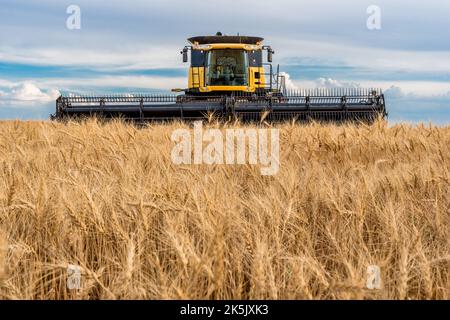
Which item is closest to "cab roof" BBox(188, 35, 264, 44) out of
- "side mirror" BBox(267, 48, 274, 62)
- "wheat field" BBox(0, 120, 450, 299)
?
"side mirror" BBox(267, 48, 274, 62)

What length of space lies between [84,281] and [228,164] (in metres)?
2.57

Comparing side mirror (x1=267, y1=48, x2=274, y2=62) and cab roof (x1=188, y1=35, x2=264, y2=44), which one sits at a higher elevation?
cab roof (x1=188, y1=35, x2=264, y2=44)

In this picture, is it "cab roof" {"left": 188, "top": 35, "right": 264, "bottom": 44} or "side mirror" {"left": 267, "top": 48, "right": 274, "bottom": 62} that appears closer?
"side mirror" {"left": 267, "top": 48, "right": 274, "bottom": 62}

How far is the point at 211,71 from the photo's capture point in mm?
14781

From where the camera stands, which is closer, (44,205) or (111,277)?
(111,277)

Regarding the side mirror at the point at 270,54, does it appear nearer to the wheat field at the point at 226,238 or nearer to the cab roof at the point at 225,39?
the cab roof at the point at 225,39

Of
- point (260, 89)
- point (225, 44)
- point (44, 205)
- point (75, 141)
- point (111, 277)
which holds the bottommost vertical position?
point (111, 277)

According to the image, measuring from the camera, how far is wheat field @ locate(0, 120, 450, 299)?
214 cm

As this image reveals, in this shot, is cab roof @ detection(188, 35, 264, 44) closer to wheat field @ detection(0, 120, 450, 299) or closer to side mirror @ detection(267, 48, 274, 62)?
side mirror @ detection(267, 48, 274, 62)

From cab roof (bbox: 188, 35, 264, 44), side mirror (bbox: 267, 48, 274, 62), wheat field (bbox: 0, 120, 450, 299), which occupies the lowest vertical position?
wheat field (bbox: 0, 120, 450, 299)

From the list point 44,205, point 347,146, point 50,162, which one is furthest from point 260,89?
point 44,205

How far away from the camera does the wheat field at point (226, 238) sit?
2141 millimetres

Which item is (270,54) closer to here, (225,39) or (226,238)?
(225,39)

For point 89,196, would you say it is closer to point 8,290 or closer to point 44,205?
point 44,205
